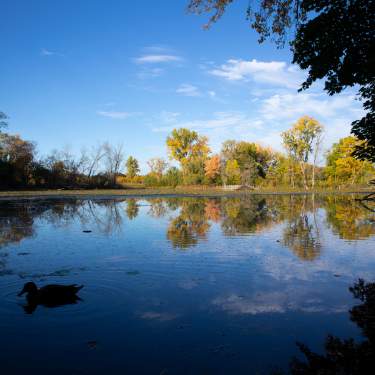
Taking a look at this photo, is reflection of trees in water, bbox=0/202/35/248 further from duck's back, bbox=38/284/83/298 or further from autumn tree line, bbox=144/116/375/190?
autumn tree line, bbox=144/116/375/190

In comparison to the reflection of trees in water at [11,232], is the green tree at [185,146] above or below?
above

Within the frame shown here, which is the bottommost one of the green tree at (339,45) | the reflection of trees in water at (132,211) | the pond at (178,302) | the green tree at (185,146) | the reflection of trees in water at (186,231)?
the pond at (178,302)

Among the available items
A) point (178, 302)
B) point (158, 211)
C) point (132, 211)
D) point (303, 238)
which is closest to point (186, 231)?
point (303, 238)

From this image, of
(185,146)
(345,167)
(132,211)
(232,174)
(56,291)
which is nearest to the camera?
(56,291)

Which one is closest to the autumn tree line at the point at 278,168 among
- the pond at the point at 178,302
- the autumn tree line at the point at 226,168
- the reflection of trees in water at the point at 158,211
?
the autumn tree line at the point at 226,168

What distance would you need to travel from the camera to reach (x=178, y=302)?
6.66 metres

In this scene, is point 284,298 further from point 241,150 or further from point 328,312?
point 241,150

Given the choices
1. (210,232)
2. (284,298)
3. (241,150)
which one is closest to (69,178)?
(241,150)

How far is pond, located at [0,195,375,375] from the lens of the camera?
4680mm

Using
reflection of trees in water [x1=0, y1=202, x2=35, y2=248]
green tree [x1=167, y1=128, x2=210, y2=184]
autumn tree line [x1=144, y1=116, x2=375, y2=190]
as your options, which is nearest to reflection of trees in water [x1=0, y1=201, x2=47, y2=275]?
reflection of trees in water [x1=0, y1=202, x2=35, y2=248]

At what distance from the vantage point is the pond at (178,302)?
4680 mm

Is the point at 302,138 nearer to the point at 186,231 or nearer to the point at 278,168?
the point at 278,168

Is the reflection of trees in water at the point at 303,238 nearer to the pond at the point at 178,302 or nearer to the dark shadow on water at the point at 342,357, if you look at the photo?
the pond at the point at 178,302

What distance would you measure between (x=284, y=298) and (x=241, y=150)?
7895 centimetres
